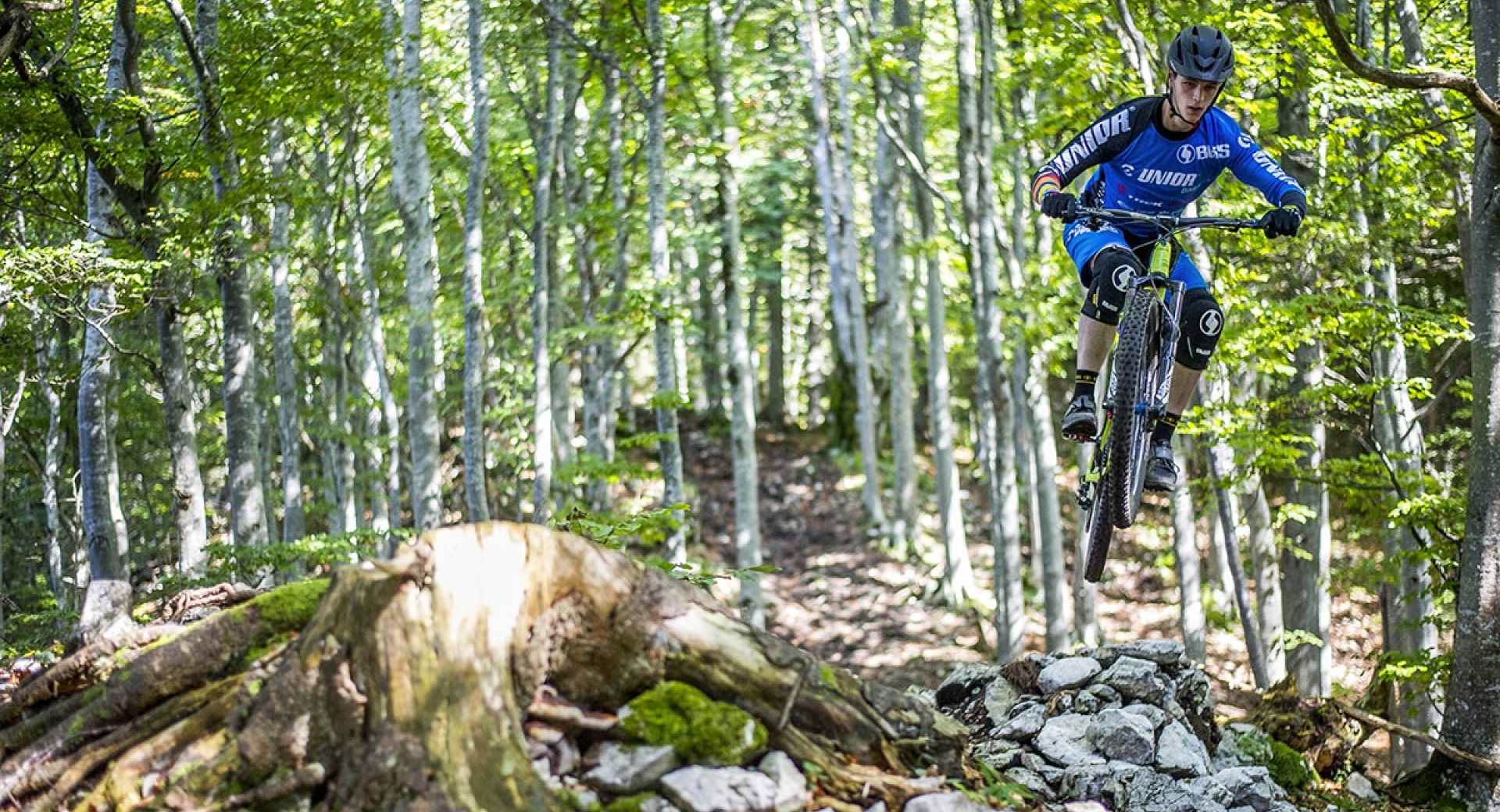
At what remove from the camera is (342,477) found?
2223 cm

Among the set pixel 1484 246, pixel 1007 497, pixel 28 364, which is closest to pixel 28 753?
pixel 1484 246

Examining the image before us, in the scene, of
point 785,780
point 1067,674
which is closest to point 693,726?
point 785,780

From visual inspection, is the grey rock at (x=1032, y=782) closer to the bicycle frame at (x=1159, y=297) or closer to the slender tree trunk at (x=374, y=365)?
the bicycle frame at (x=1159, y=297)

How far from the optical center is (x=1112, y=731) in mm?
6320

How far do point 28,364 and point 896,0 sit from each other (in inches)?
584

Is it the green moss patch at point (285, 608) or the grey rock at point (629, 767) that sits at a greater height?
the green moss patch at point (285, 608)

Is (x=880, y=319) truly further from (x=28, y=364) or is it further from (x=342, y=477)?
(x=28, y=364)

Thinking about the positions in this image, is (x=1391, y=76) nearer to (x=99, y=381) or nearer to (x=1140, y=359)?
(x=1140, y=359)

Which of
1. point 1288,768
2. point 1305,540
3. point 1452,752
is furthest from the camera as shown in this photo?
→ point 1305,540

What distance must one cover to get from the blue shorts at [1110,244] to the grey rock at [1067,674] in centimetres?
228

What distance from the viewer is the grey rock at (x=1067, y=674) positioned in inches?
278

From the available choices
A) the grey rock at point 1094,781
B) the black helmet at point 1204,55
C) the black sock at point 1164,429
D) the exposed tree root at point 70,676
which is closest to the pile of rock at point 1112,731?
the grey rock at point 1094,781

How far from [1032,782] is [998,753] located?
36cm

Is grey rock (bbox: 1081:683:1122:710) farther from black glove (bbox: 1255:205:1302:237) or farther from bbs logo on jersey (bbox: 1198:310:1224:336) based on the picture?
black glove (bbox: 1255:205:1302:237)
